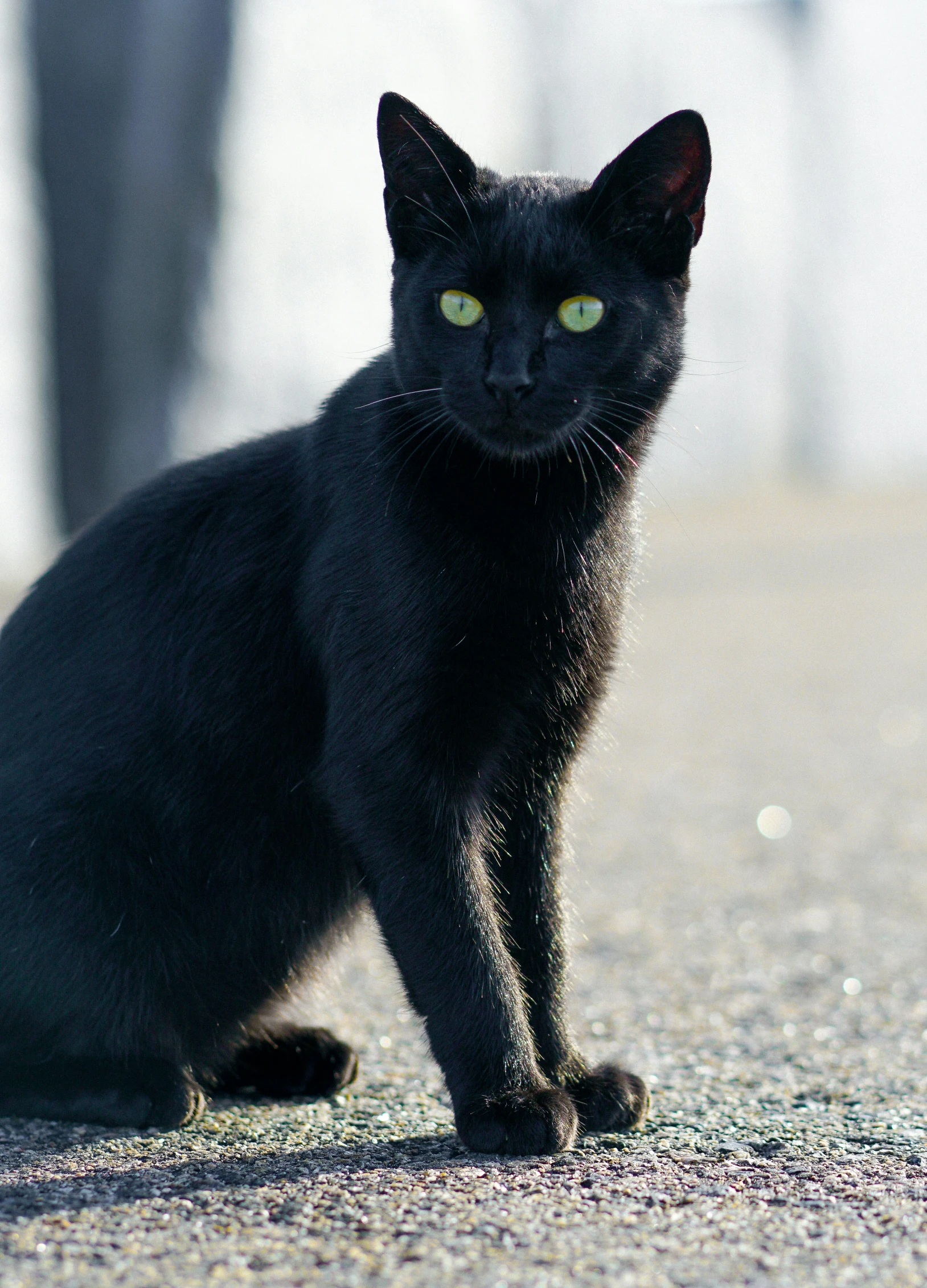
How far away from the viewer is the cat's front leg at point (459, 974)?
1.50 m

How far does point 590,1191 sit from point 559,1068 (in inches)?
12.4

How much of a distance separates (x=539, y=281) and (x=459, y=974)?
826 millimetres

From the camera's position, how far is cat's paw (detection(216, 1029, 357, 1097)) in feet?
6.01

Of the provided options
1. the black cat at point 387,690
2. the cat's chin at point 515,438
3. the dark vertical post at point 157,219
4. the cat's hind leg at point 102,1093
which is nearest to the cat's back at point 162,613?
the black cat at point 387,690

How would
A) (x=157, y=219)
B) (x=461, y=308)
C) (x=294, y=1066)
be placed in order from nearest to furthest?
(x=461, y=308) < (x=294, y=1066) < (x=157, y=219)

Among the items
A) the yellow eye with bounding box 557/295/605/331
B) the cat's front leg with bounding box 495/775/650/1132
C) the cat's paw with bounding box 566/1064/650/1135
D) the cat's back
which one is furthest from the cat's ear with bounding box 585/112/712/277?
the cat's paw with bounding box 566/1064/650/1135

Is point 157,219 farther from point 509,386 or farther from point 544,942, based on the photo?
point 544,942

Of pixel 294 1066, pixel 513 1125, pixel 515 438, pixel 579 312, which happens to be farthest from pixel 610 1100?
pixel 579 312

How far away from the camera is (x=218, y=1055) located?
5.91 feet

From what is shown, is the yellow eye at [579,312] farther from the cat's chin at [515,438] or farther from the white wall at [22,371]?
the white wall at [22,371]

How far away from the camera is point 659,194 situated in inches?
68.1

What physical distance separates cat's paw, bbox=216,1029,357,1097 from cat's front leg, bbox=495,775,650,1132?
0.29m

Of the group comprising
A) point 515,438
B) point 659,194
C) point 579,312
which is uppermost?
point 659,194

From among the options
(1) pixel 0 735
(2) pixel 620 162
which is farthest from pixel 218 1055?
(2) pixel 620 162
